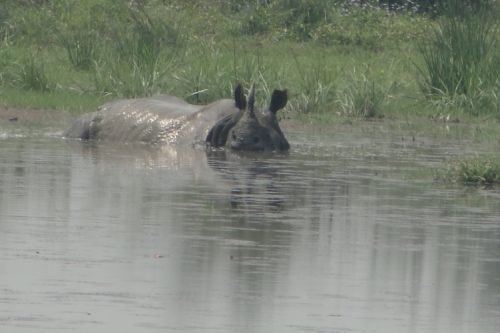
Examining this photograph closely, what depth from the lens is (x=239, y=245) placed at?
1038 centimetres

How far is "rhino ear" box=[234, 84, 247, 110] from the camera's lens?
17188 mm

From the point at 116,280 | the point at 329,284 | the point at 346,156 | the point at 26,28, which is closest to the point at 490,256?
the point at 329,284

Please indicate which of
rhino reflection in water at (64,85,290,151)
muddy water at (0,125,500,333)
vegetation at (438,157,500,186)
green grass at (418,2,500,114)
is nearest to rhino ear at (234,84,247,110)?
rhino reflection in water at (64,85,290,151)

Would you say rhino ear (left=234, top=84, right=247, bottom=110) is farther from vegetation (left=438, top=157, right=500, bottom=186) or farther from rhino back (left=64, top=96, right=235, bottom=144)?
vegetation (left=438, top=157, right=500, bottom=186)

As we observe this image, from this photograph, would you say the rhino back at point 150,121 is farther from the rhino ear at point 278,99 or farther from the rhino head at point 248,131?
the rhino ear at point 278,99

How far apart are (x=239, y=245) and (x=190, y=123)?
6.93 metres

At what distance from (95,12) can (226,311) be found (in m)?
20.3

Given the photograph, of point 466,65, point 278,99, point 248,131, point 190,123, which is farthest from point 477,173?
point 466,65

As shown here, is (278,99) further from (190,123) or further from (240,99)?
(190,123)

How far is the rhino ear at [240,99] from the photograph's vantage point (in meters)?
17.2

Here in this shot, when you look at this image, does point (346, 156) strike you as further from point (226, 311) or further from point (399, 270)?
point (226, 311)

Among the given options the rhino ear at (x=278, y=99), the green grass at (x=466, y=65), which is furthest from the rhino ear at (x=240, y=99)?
the green grass at (x=466, y=65)

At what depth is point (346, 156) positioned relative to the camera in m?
16.4

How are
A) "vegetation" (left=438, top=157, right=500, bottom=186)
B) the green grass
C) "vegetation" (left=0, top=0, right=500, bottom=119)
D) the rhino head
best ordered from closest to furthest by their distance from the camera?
"vegetation" (left=438, top=157, right=500, bottom=186), the rhino head, "vegetation" (left=0, top=0, right=500, bottom=119), the green grass
